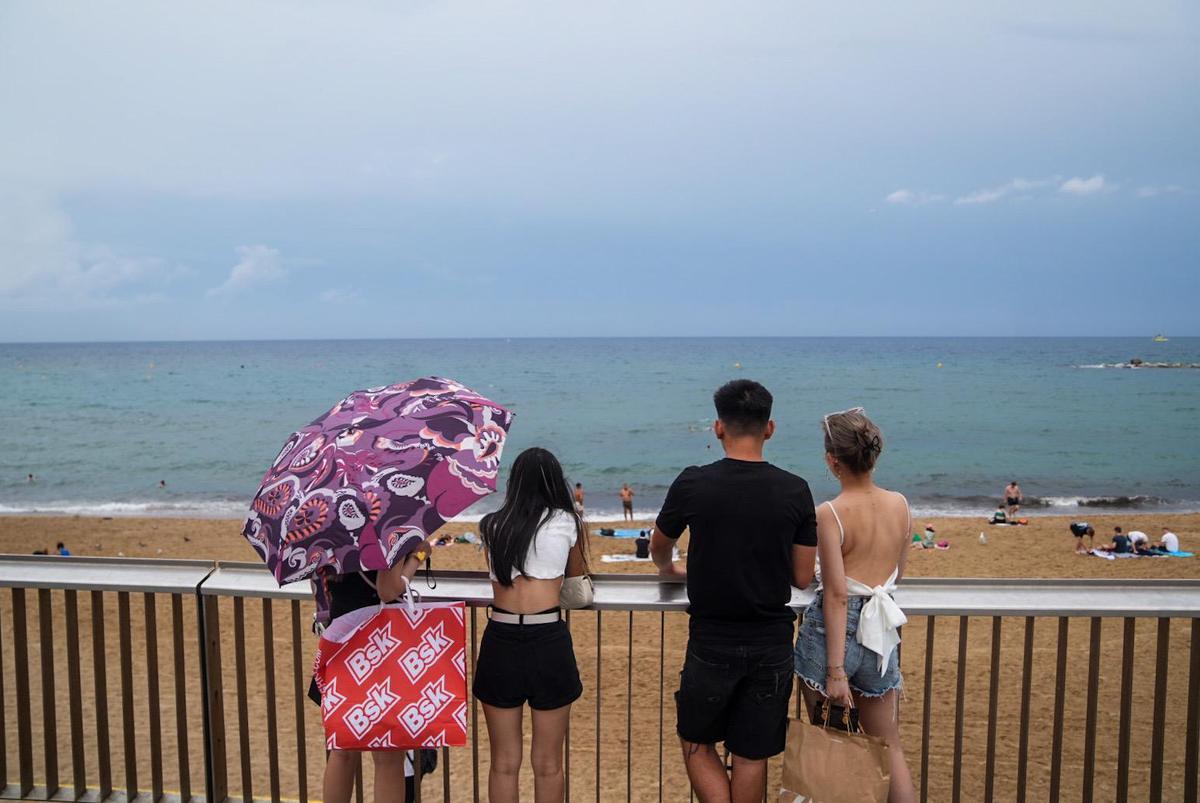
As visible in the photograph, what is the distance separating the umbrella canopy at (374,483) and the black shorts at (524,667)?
563 millimetres

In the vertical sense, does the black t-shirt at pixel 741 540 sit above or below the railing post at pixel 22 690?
above

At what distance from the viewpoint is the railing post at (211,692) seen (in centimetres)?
292

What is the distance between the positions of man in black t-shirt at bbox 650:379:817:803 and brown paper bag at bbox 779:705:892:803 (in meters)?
0.09

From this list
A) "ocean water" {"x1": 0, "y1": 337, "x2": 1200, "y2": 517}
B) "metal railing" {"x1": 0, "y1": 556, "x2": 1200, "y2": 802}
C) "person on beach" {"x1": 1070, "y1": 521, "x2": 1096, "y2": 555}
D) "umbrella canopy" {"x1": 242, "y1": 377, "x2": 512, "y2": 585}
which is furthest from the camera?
"ocean water" {"x1": 0, "y1": 337, "x2": 1200, "y2": 517}

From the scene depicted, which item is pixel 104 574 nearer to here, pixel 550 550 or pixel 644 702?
pixel 550 550

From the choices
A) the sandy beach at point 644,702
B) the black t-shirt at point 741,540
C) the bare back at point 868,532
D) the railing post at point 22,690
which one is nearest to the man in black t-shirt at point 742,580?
the black t-shirt at point 741,540

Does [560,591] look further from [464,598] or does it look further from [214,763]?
[214,763]

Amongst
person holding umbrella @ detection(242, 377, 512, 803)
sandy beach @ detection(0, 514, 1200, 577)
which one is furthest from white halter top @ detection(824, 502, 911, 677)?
sandy beach @ detection(0, 514, 1200, 577)

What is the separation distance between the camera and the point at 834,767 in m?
2.55

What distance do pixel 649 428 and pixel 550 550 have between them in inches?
A: 1473

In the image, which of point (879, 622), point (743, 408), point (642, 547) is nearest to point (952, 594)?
point (879, 622)

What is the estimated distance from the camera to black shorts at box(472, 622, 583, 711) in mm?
2668

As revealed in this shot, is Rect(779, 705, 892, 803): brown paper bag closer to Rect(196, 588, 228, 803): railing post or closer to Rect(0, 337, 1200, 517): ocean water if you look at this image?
Rect(196, 588, 228, 803): railing post

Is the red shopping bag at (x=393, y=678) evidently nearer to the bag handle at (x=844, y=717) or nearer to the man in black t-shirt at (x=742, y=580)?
the man in black t-shirt at (x=742, y=580)
